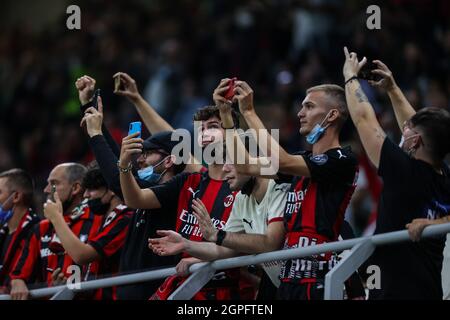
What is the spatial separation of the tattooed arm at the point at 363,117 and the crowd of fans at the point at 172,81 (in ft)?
0.15

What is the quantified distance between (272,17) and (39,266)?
6.15 meters

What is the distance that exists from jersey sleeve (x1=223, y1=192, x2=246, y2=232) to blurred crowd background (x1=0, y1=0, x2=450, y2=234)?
3.24m

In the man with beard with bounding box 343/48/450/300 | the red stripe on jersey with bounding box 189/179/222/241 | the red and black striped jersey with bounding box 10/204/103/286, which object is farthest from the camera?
the red and black striped jersey with bounding box 10/204/103/286

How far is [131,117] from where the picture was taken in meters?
13.1

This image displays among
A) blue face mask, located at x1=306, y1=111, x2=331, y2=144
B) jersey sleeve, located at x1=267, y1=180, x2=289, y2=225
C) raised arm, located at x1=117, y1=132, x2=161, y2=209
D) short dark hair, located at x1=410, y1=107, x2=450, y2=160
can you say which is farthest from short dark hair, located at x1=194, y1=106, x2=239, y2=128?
short dark hair, located at x1=410, y1=107, x2=450, y2=160

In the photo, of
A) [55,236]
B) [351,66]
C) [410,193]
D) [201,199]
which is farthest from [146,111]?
[410,193]

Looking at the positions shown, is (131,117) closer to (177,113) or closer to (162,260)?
(177,113)

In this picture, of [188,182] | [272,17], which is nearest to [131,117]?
[272,17]

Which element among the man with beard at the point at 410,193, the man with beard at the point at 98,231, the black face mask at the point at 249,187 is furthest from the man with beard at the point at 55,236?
the man with beard at the point at 410,193

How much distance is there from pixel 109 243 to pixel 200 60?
6.55m

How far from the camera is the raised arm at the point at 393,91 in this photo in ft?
20.5

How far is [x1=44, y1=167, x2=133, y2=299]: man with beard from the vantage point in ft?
22.6

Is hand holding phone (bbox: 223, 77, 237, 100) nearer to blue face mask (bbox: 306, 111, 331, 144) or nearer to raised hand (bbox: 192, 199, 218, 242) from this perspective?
blue face mask (bbox: 306, 111, 331, 144)

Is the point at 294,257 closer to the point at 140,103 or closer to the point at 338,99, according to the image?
the point at 338,99
